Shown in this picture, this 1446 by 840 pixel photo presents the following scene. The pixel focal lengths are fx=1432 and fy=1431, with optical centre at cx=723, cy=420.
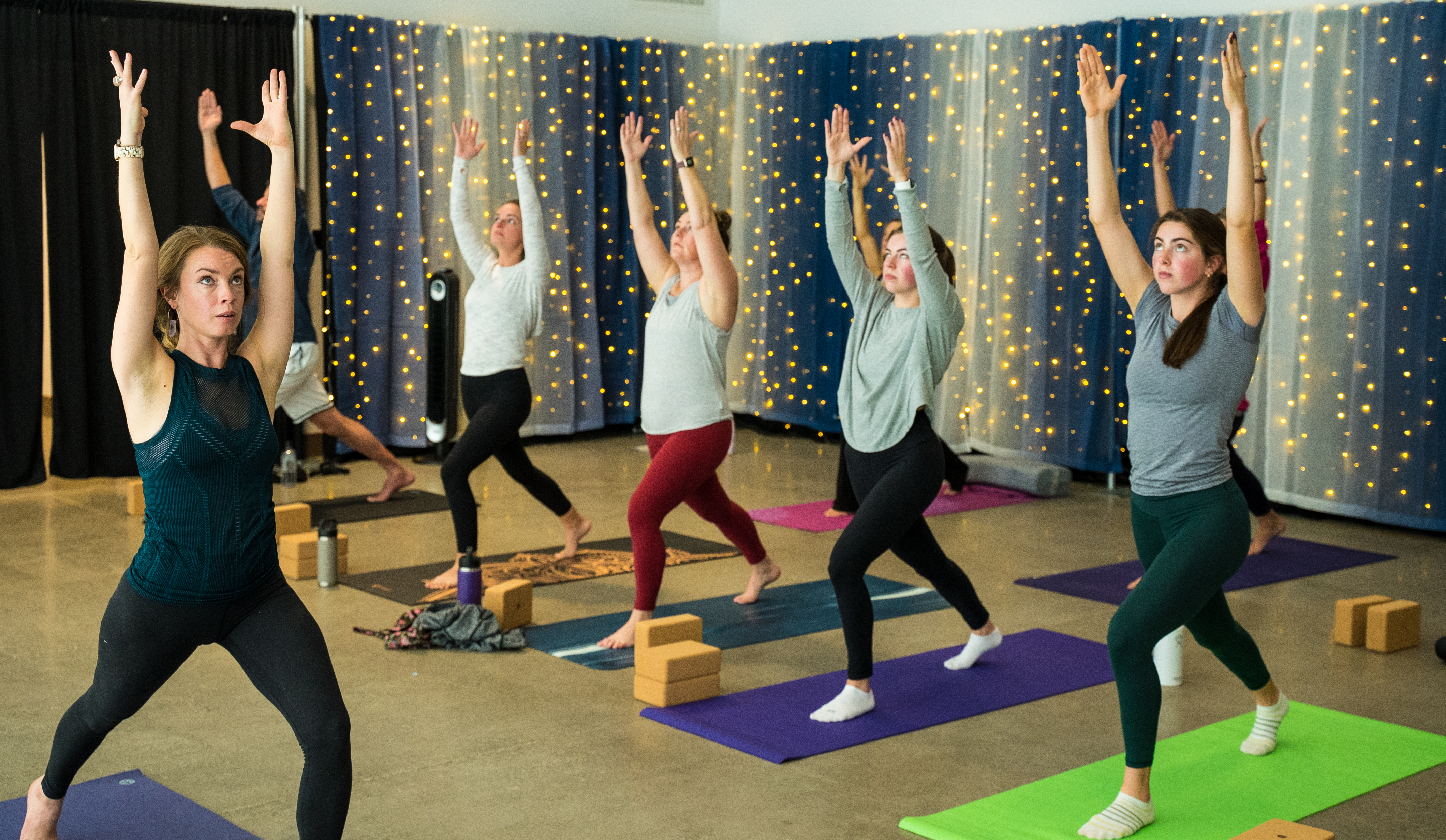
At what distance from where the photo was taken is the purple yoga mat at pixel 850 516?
6645 mm

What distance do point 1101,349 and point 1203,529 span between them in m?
4.49

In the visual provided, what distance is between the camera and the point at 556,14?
887 centimetres

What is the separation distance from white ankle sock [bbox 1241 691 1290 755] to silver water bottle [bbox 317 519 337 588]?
3209mm

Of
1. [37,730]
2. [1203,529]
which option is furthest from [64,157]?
[1203,529]

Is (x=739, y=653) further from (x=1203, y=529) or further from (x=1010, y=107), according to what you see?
(x=1010, y=107)

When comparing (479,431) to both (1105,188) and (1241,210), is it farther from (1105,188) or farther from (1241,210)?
(1241,210)

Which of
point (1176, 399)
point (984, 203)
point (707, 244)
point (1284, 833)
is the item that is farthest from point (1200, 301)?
point (984, 203)

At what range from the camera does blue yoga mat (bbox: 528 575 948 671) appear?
4566mm

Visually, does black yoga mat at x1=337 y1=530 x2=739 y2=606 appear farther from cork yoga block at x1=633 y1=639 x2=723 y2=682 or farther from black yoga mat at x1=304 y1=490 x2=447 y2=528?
cork yoga block at x1=633 y1=639 x2=723 y2=682

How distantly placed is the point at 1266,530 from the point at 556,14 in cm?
528

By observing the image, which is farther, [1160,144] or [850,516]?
[850,516]

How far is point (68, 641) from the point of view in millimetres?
4504

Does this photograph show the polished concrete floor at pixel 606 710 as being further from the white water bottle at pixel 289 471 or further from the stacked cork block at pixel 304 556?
the white water bottle at pixel 289 471

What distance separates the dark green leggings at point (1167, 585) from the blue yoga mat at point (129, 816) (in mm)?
1885
